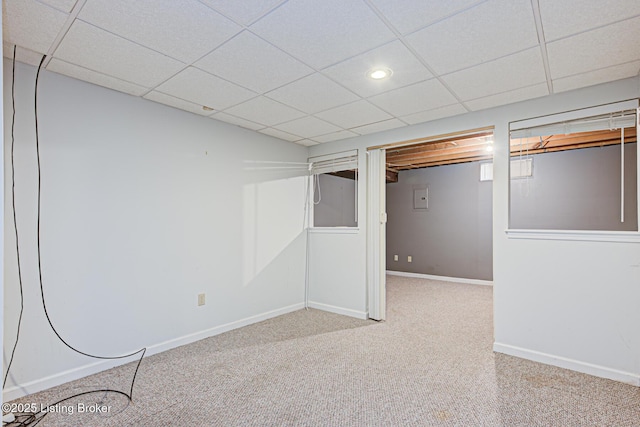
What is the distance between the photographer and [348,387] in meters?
2.39

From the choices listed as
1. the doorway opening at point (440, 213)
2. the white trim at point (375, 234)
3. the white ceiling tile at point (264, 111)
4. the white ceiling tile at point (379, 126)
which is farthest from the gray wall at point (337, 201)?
the white ceiling tile at point (264, 111)

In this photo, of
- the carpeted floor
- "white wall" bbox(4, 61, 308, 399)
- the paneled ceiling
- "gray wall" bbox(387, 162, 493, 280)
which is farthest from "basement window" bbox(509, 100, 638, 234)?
"white wall" bbox(4, 61, 308, 399)

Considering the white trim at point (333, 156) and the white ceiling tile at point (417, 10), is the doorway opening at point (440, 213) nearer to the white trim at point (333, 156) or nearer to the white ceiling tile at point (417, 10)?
the white trim at point (333, 156)

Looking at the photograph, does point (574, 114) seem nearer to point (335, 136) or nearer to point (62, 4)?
point (335, 136)

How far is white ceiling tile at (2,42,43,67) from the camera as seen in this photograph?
2.08m

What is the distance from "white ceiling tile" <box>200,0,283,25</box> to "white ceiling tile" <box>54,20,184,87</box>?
0.69m

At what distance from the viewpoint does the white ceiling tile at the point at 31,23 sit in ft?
5.51

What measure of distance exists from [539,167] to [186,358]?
5569mm

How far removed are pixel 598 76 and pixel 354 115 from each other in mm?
1893

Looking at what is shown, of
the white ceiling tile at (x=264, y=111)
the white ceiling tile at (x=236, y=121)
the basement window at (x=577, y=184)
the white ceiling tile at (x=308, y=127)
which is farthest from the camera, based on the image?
the basement window at (x=577, y=184)

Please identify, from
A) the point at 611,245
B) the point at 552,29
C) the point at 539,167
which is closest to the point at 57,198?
the point at 552,29

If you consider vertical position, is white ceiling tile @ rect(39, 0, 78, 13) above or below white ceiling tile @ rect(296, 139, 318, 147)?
above

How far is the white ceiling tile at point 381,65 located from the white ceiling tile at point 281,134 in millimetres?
1411

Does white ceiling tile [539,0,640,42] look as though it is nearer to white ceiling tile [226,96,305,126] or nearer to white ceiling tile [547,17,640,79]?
white ceiling tile [547,17,640,79]
